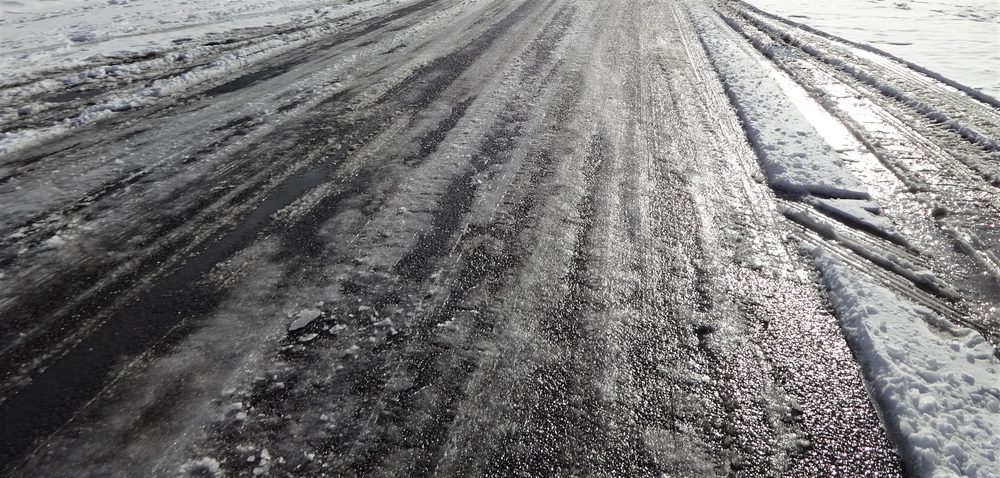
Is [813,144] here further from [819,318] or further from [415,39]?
[415,39]

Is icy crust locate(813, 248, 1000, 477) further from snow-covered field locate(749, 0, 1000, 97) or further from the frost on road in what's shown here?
snow-covered field locate(749, 0, 1000, 97)

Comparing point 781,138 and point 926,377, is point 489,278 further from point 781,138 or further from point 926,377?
point 781,138

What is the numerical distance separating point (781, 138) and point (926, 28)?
8191 millimetres

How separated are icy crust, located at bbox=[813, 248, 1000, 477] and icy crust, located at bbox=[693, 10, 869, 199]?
119 centimetres

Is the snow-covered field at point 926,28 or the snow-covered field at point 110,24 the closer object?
the snow-covered field at point 110,24

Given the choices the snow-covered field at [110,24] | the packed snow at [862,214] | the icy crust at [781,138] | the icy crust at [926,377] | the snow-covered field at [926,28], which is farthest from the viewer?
the snow-covered field at [926,28]

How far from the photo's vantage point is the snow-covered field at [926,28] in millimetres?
7059

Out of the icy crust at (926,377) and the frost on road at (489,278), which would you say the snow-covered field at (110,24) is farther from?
the icy crust at (926,377)

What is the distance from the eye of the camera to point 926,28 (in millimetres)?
9695

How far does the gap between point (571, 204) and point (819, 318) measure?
154 cm

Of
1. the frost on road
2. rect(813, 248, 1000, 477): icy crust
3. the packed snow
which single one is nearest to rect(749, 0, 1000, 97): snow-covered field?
the frost on road

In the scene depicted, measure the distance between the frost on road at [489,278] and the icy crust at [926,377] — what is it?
1cm

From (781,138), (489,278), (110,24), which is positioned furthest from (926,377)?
(110,24)

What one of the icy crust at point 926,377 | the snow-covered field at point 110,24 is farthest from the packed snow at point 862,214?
the snow-covered field at point 110,24
